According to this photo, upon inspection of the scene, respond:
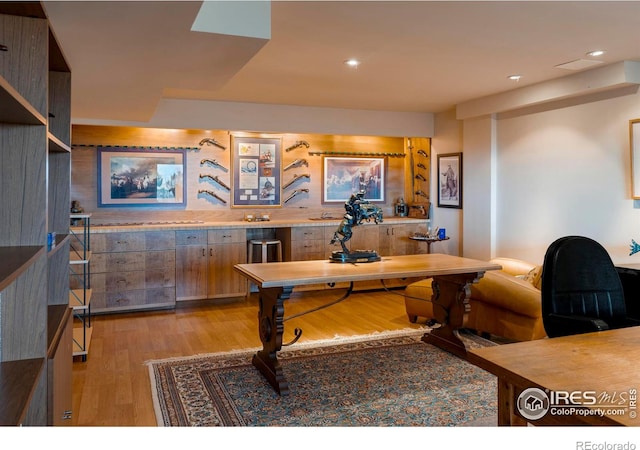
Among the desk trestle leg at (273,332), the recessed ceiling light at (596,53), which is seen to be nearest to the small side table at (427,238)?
the recessed ceiling light at (596,53)

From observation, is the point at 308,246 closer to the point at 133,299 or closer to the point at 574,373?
the point at 133,299

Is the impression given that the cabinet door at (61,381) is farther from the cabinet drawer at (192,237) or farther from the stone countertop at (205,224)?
the cabinet drawer at (192,237)

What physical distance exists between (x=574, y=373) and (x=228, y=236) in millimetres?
4984

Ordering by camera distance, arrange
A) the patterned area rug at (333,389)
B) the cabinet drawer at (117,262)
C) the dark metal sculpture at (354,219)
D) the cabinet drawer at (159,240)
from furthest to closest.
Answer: the cabinet drawer at (159,240) → the cabinet drawer at (117,262) → the dark metal sculpture at (354,219) → the patterned area rug at (333,389)

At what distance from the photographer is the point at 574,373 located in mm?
1492

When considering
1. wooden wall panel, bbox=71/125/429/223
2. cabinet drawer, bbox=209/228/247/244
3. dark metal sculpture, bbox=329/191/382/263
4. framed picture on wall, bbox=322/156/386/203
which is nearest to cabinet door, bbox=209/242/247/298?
cabinet drawer, bbox=209/228/247/244

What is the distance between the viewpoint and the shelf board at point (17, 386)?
Result: 1.27m

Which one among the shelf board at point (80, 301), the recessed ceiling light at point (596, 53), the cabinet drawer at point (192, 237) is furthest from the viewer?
the cabinet drawer at point (192, 237)

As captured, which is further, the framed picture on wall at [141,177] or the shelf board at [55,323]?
the framed picture on wall at [141,177]

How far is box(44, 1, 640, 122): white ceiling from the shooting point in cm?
253

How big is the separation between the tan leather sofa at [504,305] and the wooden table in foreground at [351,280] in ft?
1.10

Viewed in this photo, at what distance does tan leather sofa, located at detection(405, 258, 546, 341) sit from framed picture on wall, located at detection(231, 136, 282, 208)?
9.22 ft

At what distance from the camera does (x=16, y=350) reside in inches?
66.7

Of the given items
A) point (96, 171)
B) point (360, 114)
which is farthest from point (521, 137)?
point (96, 171)
